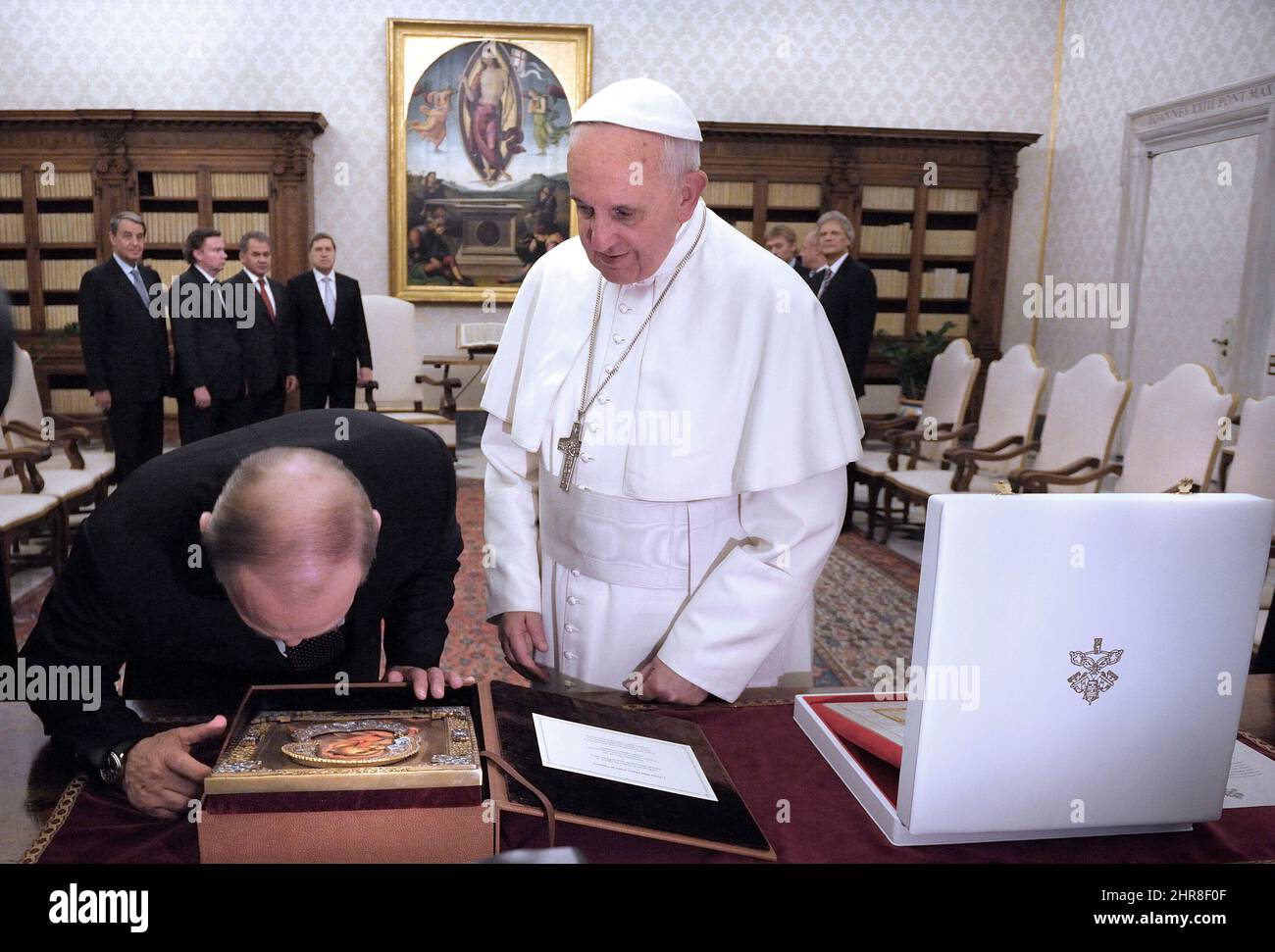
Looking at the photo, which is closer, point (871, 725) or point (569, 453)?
point (871, 725)

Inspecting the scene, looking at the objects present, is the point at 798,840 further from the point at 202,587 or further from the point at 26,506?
the point at 26,506

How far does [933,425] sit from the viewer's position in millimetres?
6492

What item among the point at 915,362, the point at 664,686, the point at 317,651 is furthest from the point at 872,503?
A: the point at 317,651

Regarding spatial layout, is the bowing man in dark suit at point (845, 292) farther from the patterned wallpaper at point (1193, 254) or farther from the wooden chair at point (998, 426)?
the patterned wallpaper at point (1193, 254)

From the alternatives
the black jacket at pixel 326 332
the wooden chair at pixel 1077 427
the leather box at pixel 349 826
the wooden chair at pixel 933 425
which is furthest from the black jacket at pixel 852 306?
the leather box at pixel 349 826

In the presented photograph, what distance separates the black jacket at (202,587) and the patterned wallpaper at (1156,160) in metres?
7.72

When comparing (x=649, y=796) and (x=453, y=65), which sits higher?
(x=453, y=65)

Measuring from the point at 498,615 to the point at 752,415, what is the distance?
0.64m

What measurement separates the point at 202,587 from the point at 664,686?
76 centimetres

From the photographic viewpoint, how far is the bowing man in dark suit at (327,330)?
7.65 metres

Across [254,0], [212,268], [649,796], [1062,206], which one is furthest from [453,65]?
[649,796]

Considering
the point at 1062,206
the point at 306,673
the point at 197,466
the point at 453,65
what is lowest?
the point at 306,673
